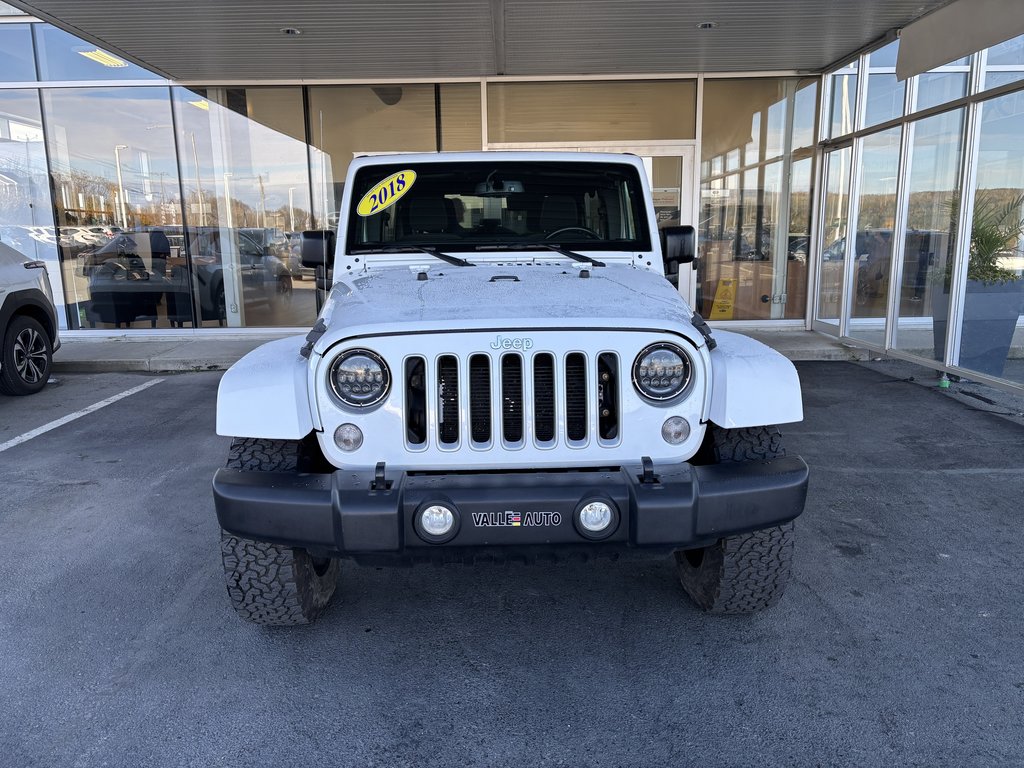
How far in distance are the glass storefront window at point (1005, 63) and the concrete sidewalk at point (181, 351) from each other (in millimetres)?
3345

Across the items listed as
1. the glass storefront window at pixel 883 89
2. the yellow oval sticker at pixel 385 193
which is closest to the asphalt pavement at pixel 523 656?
the yellow oval sticker at pixel 385 193

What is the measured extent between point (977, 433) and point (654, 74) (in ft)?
21.4

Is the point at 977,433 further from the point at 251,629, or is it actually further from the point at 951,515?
the point at 251,629

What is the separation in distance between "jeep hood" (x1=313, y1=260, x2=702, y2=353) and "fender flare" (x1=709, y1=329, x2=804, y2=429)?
0.18 m

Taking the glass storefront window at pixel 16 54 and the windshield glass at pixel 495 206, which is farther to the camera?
the glass storefront window at pixel 16 54

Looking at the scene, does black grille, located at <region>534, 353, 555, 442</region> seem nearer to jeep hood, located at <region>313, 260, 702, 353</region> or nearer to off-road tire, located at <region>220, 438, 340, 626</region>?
jeep hood, located at <region>313, 260, 702, 353</region>

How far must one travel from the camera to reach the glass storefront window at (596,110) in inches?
414

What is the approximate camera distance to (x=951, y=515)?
4402 millimetres

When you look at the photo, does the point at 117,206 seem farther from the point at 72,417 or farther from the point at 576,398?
the point at 576,398

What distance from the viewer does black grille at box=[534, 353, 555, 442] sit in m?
2.71

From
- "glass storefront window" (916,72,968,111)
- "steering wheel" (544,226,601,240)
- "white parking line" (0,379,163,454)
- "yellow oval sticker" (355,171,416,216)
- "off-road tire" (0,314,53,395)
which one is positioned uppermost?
"glass storefront window" (916,72,968,111)

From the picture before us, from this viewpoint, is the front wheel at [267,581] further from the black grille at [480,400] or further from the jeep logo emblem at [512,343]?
the jeep logo emblem at [512,343]

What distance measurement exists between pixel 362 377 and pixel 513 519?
0.73m

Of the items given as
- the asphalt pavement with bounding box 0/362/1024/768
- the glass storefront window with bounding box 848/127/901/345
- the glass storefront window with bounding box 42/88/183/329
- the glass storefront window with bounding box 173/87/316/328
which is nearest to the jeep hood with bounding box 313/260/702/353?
the asphalt pavement with bounding box 0/362/1024/768
